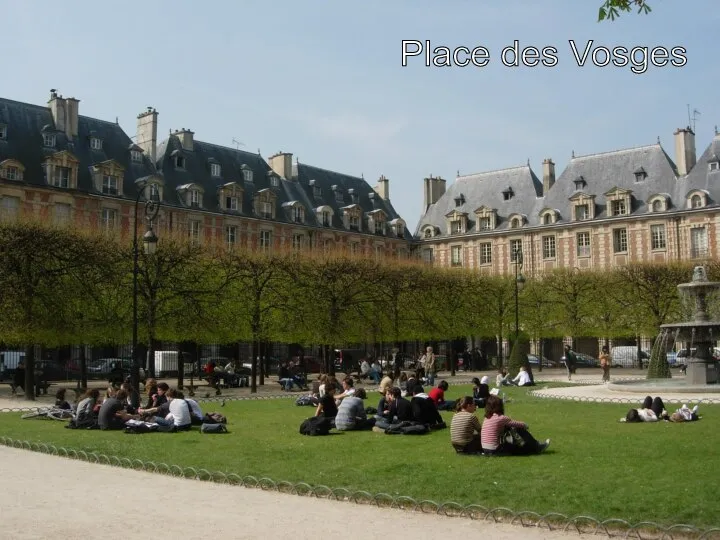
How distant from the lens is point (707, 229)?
150 ft

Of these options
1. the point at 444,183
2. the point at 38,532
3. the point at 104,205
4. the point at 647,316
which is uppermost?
the point at 444,183

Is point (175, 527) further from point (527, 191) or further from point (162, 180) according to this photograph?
point (527, 191)

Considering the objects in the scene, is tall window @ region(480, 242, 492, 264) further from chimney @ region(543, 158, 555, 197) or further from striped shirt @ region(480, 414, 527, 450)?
striped shirt @ region(480, 414, 527, 450)

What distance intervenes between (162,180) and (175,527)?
37745mm

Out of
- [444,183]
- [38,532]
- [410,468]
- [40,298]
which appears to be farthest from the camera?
[444,183]

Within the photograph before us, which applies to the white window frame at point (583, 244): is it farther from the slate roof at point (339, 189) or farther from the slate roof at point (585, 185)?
the slate roof at point (339, 189)

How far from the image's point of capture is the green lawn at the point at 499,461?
7605 mm

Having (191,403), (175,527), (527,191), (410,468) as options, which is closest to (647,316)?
(527,191)

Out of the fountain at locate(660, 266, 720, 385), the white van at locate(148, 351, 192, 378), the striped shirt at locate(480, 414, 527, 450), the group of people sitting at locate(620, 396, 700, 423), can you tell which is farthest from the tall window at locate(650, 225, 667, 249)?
the striped shirt at locate(480, 414, 527, 450)

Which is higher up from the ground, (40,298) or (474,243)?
(474,243)

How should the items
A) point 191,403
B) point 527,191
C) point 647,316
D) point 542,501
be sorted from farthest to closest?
point 527,191
point 647,316
point 191,403
point 542,501

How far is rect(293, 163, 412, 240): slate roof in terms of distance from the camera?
174ft

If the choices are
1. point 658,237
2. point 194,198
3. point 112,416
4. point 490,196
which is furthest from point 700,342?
point 490,196

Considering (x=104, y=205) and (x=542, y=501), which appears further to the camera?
(x=104, y=205)
